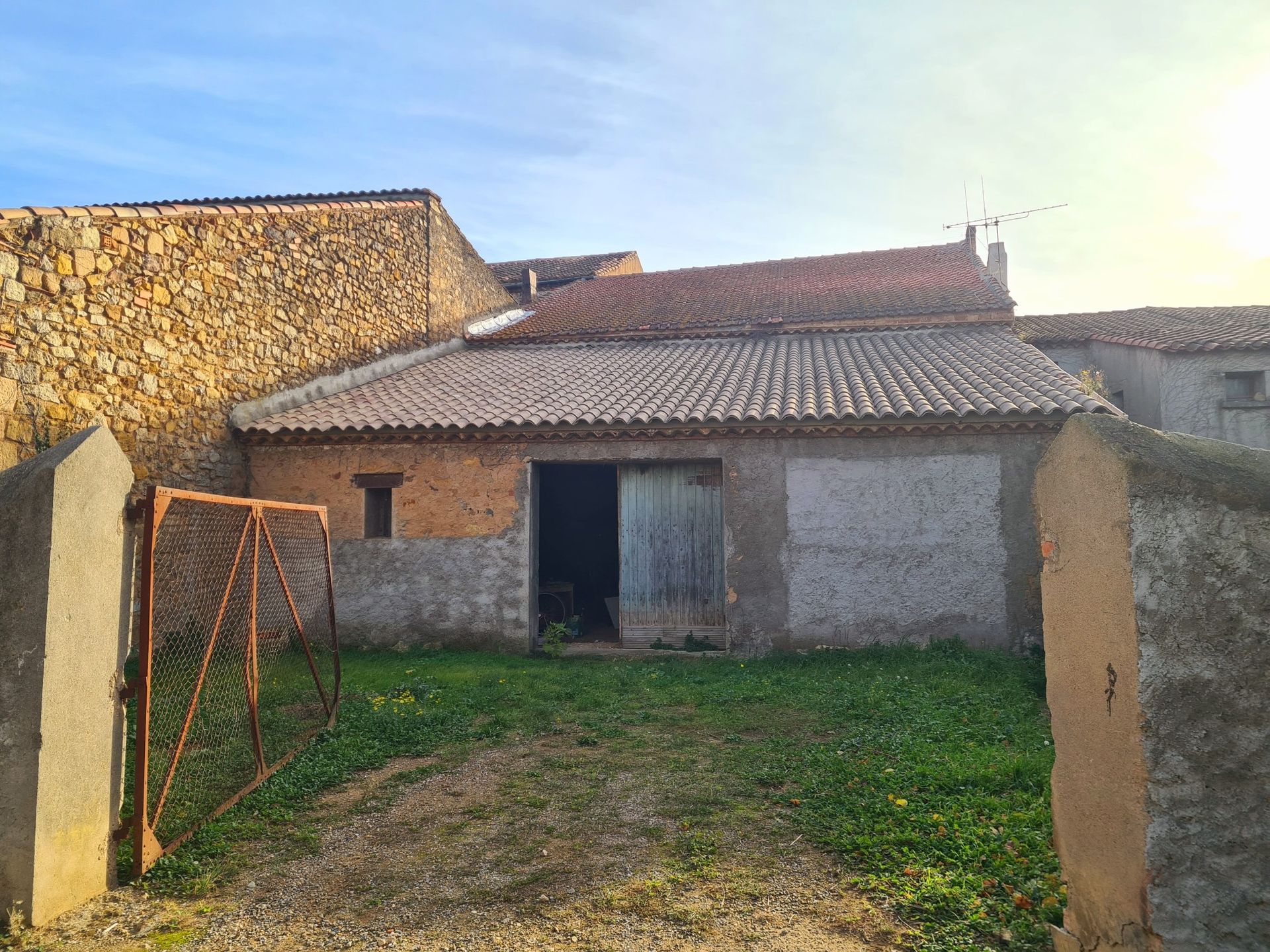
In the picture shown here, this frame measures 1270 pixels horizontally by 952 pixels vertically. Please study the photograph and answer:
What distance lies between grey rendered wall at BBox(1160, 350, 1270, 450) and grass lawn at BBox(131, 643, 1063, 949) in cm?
985

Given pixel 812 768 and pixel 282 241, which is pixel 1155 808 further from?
pixel 282 241

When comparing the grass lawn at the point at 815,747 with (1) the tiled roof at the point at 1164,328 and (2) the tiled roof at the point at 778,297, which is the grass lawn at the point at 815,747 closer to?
(2) the tiled roof at the point at 778,297

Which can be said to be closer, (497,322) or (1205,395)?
(1205,395)

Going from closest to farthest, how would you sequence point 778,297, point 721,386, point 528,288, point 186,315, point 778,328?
point 186,315 < point 721,386 < point 778,328 < point 778,297 < point 528,288

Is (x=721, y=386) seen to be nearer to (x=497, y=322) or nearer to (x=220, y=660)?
(x=220, y=660)

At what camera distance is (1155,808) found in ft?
7.29

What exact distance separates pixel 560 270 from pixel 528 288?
2.23 m

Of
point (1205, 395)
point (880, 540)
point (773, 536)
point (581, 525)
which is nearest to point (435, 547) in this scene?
point (773, 536)

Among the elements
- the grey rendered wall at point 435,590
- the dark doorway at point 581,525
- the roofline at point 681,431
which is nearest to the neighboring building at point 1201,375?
the roofline at point 681,431

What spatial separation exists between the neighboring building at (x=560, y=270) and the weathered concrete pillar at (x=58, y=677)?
690 inches

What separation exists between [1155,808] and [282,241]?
34.5ft

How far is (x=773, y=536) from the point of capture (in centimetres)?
874

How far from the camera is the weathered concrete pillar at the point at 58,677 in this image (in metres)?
3.01

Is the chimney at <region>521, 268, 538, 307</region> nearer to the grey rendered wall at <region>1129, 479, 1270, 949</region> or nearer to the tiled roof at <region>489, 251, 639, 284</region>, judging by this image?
the tiled roof at <region>489, 251, 639, 284</region>
